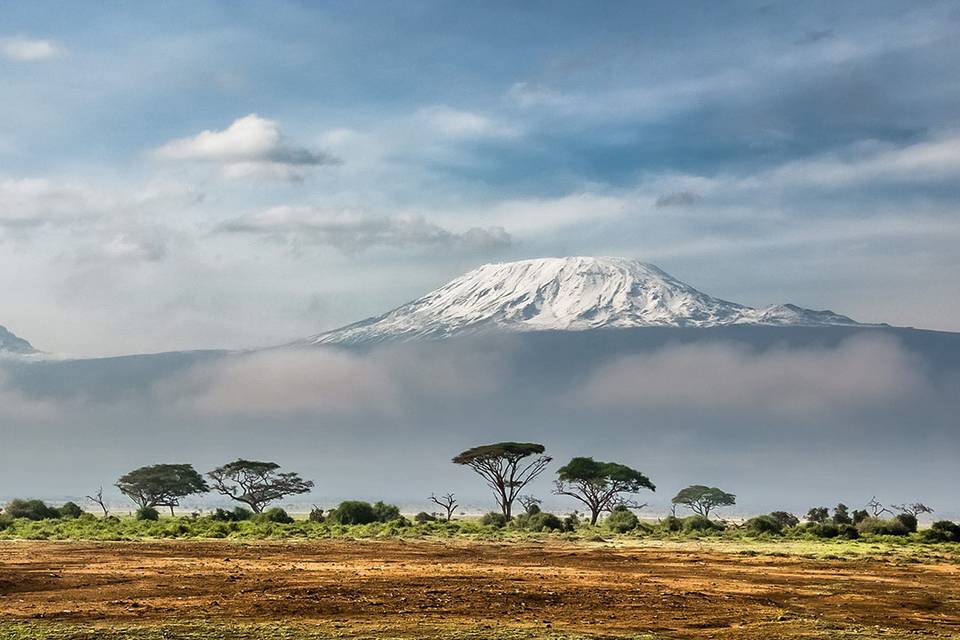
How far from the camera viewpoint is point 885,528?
63.5m

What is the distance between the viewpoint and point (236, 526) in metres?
64.6

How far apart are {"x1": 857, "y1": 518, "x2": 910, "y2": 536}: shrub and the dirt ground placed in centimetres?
2180

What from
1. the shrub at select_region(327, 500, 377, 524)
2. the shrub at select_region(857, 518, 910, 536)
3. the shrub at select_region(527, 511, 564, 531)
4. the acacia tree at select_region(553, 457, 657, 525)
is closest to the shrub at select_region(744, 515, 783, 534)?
the shrub at select_region(857, 518, 910, 536)

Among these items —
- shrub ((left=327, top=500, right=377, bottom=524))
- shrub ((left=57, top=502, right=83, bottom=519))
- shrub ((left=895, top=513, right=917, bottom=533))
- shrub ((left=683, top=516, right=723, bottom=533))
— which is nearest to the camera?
shrub ((left=895, top=513, right=917, bottom=533))

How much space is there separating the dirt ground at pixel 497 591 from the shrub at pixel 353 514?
110 ft

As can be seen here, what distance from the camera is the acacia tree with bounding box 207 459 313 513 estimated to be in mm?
117875

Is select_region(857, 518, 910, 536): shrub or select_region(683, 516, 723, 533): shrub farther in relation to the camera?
select_region(683, 516, 723, 533): shrub

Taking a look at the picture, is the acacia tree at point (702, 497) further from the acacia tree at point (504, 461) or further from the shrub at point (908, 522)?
the shrub at point (908, 522)

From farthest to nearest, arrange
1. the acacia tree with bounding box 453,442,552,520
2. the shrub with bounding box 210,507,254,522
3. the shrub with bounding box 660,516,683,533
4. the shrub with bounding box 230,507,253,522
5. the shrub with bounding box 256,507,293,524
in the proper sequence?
the acacia tree with bounding box 453,442,552,520 < the shrub with bounding box 230,507,253,522 < the shrub with bounding box 210,507,254,522 < the shrub with bounding box 256,507,293,524 < the shrub with bounding box 660,516,683,533

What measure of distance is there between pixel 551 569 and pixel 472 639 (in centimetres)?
1603

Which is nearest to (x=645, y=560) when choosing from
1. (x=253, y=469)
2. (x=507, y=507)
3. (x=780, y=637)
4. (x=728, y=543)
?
(x=728, y=543)

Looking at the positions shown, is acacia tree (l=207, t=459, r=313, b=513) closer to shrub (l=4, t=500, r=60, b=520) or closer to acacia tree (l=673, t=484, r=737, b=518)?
shrub (l=4, t=500, r=60, b=520)

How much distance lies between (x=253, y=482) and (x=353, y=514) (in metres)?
44.4

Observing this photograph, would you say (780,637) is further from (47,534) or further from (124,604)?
(47,534)
